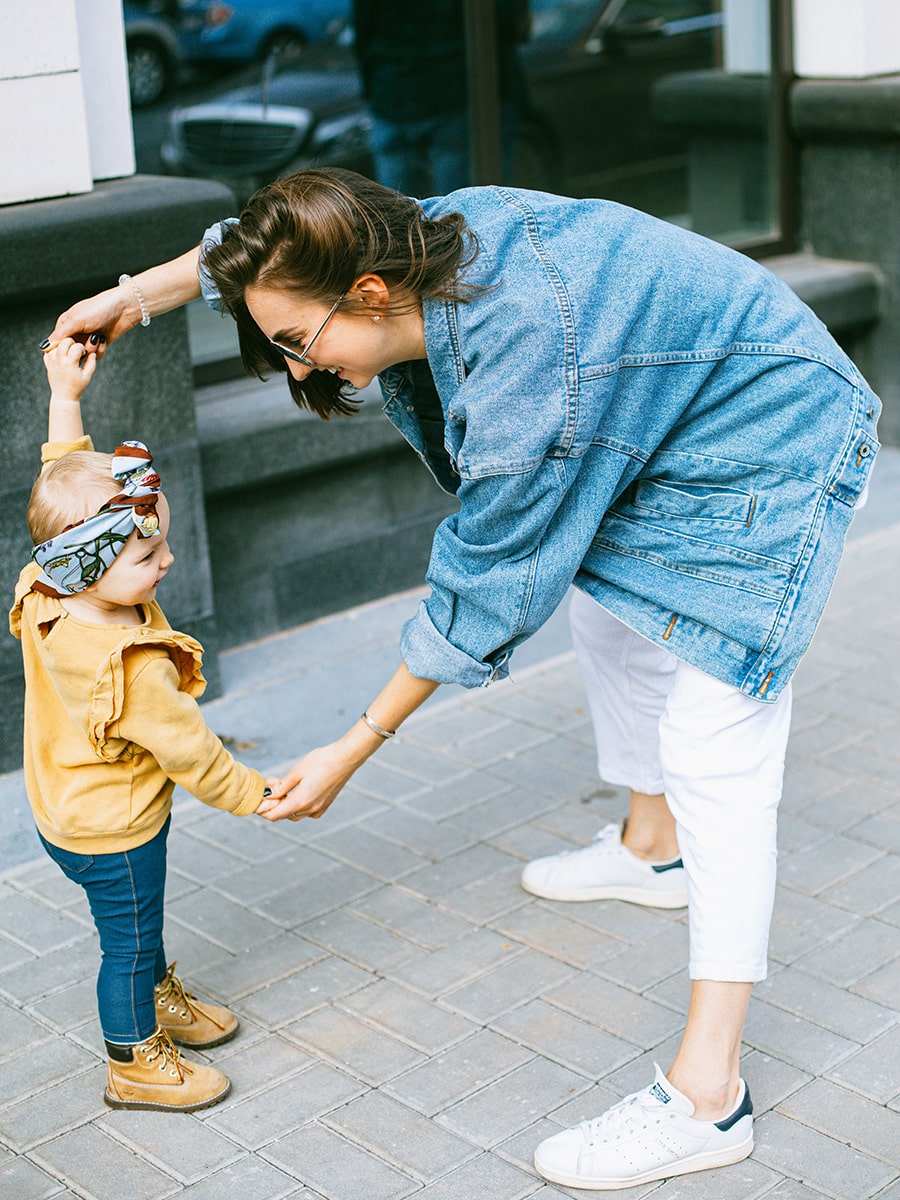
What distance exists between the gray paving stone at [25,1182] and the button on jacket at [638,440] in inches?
43.2

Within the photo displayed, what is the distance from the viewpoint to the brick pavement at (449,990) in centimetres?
267

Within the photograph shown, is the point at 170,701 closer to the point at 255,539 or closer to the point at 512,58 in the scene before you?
the point at 255,539

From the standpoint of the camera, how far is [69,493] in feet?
8.41

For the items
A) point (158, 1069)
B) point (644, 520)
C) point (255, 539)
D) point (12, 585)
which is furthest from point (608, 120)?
point (158, 1069)

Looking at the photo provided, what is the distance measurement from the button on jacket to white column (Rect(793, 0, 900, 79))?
13.4 ft

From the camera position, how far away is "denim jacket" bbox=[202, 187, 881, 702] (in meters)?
2.32

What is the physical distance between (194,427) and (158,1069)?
2.07 metres

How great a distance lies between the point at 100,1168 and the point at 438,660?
107 centimetres

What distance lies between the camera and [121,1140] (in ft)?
9.01

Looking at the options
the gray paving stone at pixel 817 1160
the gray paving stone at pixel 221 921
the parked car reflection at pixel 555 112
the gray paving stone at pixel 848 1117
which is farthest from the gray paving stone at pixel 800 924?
the parked car reflection at pixel 555 112

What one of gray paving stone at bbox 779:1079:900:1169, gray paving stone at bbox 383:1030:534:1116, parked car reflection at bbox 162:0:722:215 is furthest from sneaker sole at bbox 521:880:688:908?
parked car reflection at bbox 162:0:722:215

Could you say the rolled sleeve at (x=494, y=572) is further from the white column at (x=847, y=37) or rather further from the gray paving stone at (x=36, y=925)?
the white column at (x=847, y=37)

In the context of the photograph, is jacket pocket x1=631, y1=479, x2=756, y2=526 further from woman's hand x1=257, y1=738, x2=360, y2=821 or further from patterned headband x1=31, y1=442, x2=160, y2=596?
patterned headband x1=31, y1=442, x2=160, y2=596

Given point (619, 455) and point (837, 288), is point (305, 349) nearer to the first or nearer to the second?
point (619, 455)
